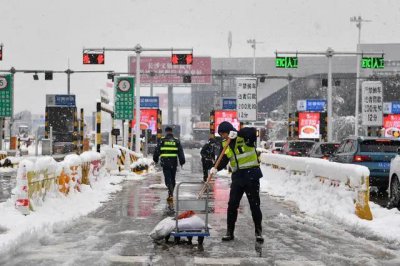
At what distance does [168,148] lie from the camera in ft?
51.6

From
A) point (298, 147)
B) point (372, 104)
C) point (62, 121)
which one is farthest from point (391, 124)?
point (62, 121)

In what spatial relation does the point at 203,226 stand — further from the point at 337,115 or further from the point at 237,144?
the point at 337,115

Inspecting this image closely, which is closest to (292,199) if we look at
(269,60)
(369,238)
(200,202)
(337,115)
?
(369,238)

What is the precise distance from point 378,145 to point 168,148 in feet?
20.0

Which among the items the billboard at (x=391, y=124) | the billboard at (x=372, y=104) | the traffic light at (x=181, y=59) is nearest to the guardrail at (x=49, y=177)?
the traffic light at (x=181, y=59)

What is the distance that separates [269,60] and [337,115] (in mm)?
30162

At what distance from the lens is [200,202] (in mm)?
10023

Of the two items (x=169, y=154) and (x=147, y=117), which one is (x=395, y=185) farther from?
(x=147, y=117)

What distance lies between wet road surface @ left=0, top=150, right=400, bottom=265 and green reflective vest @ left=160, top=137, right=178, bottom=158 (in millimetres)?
2186

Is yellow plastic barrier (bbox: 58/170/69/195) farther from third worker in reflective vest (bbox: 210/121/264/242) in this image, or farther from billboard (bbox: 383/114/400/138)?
billboard (bbox: 383/114/400/138)

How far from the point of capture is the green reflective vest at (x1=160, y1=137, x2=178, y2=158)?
15.7m

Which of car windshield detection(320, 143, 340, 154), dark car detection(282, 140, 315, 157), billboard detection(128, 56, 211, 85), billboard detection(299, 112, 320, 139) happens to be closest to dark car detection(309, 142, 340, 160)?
car windshield detection(320, 143, 340, 154)

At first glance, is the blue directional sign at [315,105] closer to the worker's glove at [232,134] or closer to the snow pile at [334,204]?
the snow pile at [334,204]

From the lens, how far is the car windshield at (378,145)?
18359 millimetres
